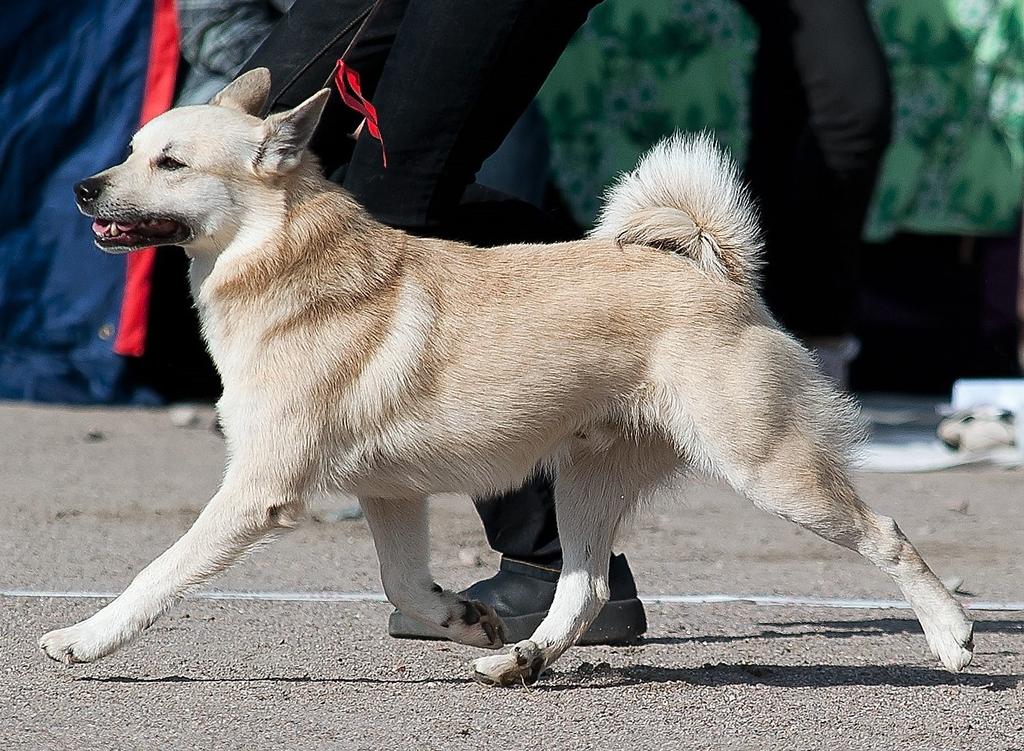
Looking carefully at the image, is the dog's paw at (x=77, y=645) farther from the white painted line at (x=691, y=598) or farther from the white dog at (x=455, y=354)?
the white painted line at (x=691, y=598)

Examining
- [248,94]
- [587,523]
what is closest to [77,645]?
[587,523]

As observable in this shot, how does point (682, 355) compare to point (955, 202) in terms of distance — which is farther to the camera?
point (955, 202)

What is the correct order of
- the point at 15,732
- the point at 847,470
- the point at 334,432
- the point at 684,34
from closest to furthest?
1. the point at 15,732
2. the point at 334,432
3. the point at 847,470
4. the point at 684,34

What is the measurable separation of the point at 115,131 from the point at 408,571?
14.3 feet

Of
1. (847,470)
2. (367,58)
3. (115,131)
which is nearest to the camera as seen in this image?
(847,470)

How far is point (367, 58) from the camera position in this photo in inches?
152

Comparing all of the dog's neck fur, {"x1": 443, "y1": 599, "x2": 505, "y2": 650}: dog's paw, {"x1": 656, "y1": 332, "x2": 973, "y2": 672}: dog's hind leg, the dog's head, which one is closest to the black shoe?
{"x1": 443, "y1": 599, "x2": 505, "y2": 650}: dog's paw

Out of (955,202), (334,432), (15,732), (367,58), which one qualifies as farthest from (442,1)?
(955,202)

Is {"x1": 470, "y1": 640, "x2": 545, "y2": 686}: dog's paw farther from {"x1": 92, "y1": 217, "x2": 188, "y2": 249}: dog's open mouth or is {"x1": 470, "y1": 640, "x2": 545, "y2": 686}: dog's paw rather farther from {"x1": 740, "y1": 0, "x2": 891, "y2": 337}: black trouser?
{"x1": 740, "y1": 0, "x2": 891, "y2": 337}: black trouser

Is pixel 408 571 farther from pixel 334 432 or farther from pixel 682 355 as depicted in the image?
pixel 682 355

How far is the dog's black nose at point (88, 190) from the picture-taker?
331cm

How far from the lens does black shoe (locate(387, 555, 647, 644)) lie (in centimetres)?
378

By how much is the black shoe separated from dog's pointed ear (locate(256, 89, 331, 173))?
1109 millimetres

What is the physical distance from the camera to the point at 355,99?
363cm
